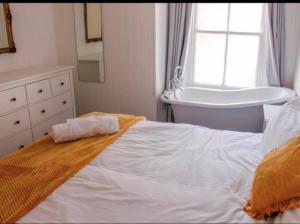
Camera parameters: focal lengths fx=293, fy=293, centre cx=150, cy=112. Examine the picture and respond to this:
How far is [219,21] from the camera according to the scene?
12.4ft

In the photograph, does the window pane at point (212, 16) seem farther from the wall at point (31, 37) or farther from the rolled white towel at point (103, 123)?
the rolled white towel at point (103, 123)

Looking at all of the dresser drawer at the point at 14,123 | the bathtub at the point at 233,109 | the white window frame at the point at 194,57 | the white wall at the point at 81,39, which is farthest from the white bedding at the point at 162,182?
the white window frame at the point at 194,57

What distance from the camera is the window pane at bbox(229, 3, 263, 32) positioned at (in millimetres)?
3583

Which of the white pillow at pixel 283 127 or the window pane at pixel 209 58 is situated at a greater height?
the window pane at pixel 209 58

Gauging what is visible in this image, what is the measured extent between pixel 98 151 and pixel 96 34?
6.52 feet

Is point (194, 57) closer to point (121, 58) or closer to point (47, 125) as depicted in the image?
point (121, 58)

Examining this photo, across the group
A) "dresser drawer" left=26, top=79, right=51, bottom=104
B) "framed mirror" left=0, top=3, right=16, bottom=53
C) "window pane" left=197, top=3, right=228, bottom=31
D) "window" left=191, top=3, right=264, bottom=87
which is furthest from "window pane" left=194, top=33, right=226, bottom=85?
"framed mirror" left=0, top=3, right=16, bottom=53

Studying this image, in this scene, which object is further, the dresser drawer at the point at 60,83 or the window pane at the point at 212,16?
the window pane at the point at 212,16

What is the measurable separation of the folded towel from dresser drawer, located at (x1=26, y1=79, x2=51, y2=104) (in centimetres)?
81

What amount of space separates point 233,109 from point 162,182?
1.80 meters

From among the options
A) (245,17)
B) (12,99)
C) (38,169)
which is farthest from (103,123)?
(245,17)

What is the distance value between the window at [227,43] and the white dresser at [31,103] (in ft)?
5.89

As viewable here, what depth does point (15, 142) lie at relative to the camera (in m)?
2.65

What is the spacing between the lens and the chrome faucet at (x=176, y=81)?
3.59 metres
